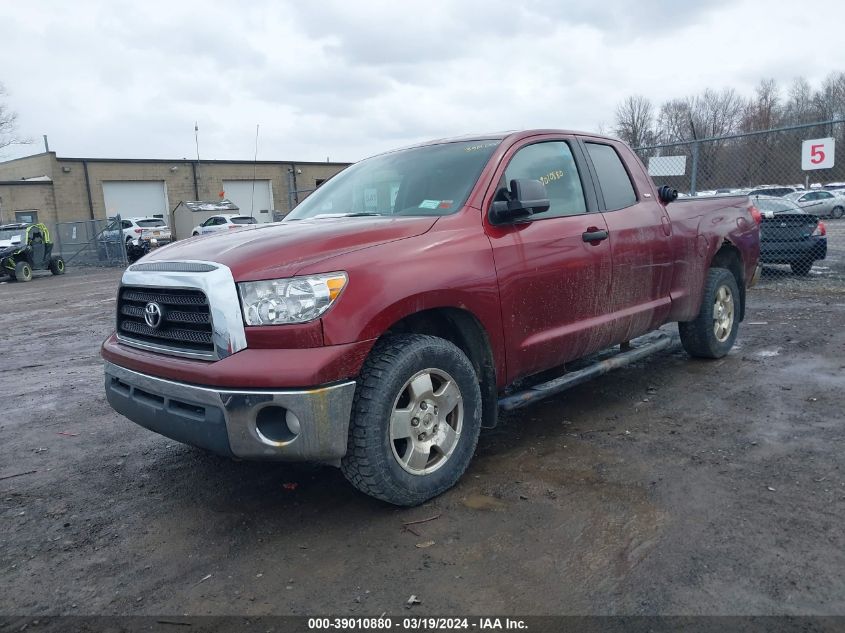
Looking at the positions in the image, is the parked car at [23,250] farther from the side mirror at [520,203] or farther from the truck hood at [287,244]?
the side mirror at [520,203]

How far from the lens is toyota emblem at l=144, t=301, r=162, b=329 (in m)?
3.32

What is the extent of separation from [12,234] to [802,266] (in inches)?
815

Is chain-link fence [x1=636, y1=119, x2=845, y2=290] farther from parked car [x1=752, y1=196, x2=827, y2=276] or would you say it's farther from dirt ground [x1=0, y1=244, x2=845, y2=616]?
dirt ground [x1=0, y1=244, x2=845, y2=616]

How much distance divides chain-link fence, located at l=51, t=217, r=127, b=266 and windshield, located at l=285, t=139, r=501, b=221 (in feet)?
74.6

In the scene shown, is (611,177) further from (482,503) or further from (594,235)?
(482,503)

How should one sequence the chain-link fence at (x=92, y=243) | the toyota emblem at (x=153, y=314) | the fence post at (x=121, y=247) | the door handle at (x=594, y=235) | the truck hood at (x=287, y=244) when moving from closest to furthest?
1. the truck hood at (x=287, y=244)
2. the toyota emblem at (x=153, y=314)
3. the door handle at (x=594, y=235)
4. the fence post at (x=121, y=247)
5. the chain-link fence at (x=92, y=243)

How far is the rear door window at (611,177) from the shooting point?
4694 millimetres

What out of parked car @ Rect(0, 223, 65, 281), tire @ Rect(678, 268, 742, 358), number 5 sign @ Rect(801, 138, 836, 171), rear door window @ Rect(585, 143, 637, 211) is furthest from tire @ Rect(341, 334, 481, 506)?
parked car @ Rect(0, 223, 65, 281)

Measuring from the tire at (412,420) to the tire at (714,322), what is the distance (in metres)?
2.98

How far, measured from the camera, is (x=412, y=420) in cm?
329

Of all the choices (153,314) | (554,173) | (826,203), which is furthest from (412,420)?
(826,203)

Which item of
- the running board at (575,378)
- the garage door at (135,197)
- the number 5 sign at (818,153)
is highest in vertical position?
the garage door at (135,197)

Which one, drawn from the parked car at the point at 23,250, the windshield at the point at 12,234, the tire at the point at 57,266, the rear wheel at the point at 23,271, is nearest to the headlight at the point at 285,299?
the parked car at the point at 23,250

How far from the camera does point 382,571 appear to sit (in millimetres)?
2812
